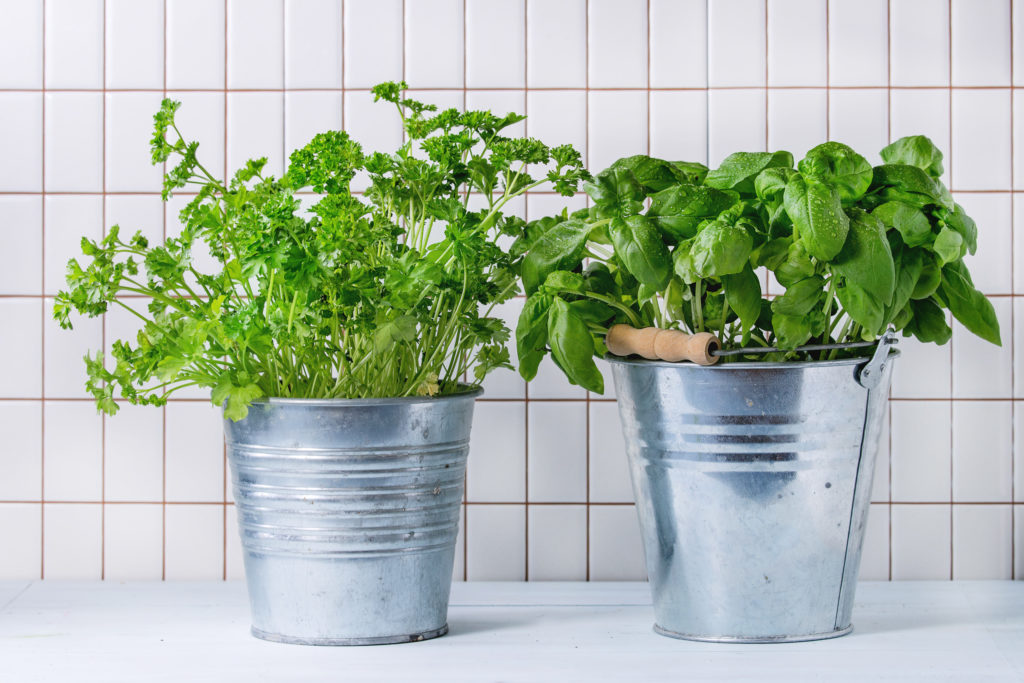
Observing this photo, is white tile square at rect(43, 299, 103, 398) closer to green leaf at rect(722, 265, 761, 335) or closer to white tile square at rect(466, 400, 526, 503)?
white tile square at rect(466, 400, 526, 503)

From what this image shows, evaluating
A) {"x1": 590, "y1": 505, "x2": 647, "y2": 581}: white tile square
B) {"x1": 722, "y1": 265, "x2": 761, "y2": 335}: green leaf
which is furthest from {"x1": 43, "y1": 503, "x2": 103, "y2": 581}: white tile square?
{"x1": 722, "y1": 265, "x2": 761, "y2": 335}: green leaf

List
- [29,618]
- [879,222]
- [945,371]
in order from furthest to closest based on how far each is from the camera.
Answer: [945,371], [29,618], [879,222]

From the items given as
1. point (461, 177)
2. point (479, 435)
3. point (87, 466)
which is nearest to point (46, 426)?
point (87, 466)

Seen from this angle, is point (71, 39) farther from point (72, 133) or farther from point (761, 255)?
point (761, 255)

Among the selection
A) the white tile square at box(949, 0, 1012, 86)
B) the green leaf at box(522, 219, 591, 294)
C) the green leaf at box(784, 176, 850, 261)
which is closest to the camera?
the green leaf at box(784, 176, 850, 261)

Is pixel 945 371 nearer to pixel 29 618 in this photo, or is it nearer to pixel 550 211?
pixel 550 211

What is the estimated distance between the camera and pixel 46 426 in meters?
1.16

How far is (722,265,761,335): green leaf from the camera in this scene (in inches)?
31.2

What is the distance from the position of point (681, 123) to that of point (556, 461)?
1.44 ft

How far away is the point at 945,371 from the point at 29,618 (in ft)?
3.52

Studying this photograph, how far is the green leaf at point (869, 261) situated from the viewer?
2.45ft

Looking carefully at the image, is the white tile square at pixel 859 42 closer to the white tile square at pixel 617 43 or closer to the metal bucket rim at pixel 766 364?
the white tile square at pixel 617 43

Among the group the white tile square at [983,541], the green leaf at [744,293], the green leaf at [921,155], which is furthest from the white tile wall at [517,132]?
the green leaf at [744,293]

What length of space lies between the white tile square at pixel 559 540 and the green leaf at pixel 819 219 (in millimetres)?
520
